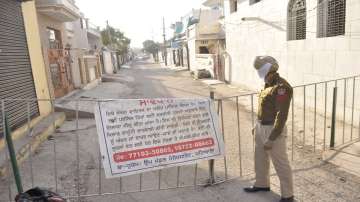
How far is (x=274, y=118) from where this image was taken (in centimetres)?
337

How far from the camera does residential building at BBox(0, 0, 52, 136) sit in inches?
254

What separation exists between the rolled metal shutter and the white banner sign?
3.74 meters

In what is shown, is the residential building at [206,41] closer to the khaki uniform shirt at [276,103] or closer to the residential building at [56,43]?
the residential building at [56,43]

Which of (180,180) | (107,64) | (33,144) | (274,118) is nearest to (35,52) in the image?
(33,144)

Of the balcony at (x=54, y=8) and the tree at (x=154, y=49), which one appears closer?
Answer: the balcony at (x=54, y=8)

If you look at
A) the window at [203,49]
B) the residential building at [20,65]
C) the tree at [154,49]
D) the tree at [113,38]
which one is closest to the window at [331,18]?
the residential building at [20,65]

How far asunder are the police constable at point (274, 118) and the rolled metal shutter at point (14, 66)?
199 inches

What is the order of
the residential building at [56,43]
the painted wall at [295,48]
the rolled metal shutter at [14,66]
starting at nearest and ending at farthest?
the rolled metal shutter at [14,66] < the painted wall at [295,48] < the residential building at [56,43]

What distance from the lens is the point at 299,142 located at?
606 centimetres

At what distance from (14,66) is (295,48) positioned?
7586mm

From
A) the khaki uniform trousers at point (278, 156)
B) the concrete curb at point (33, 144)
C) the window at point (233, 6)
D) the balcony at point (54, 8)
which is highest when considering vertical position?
the window at point (233, 6)

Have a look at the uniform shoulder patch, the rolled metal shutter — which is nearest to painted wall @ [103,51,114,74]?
the rolled metal shutter

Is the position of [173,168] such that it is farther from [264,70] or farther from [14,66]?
[14,66]

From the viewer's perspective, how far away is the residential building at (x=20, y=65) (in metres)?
6.45
